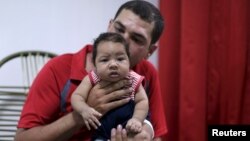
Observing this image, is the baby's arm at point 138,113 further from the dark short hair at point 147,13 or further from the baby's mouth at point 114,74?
the dark short hair at point 147,13

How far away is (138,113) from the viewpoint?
3.92ft

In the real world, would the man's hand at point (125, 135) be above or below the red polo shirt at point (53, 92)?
below

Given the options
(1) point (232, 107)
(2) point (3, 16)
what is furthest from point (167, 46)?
(2) point (3, 16)

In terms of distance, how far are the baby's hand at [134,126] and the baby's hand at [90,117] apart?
0.34 feet

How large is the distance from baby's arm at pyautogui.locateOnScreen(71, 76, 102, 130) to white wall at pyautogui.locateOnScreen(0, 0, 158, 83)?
95 cm

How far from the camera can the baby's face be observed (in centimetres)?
115

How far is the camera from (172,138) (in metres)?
2.02

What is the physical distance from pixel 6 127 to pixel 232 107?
1303 mm

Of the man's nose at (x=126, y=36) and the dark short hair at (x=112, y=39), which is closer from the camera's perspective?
the dark short hair at (x=112, y=39)

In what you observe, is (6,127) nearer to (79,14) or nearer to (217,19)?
(79,14)

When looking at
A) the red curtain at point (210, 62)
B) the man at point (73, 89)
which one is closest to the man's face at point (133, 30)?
the man at point (73, 89)

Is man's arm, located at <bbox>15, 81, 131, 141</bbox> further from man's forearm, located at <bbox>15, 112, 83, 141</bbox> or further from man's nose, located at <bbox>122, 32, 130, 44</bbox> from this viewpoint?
man's nose, located at <bbox>122, 32, 130, 44</bbox>

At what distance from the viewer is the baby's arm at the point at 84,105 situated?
43.4 inches

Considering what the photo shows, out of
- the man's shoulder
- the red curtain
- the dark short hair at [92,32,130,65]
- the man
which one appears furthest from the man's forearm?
the red curtain
